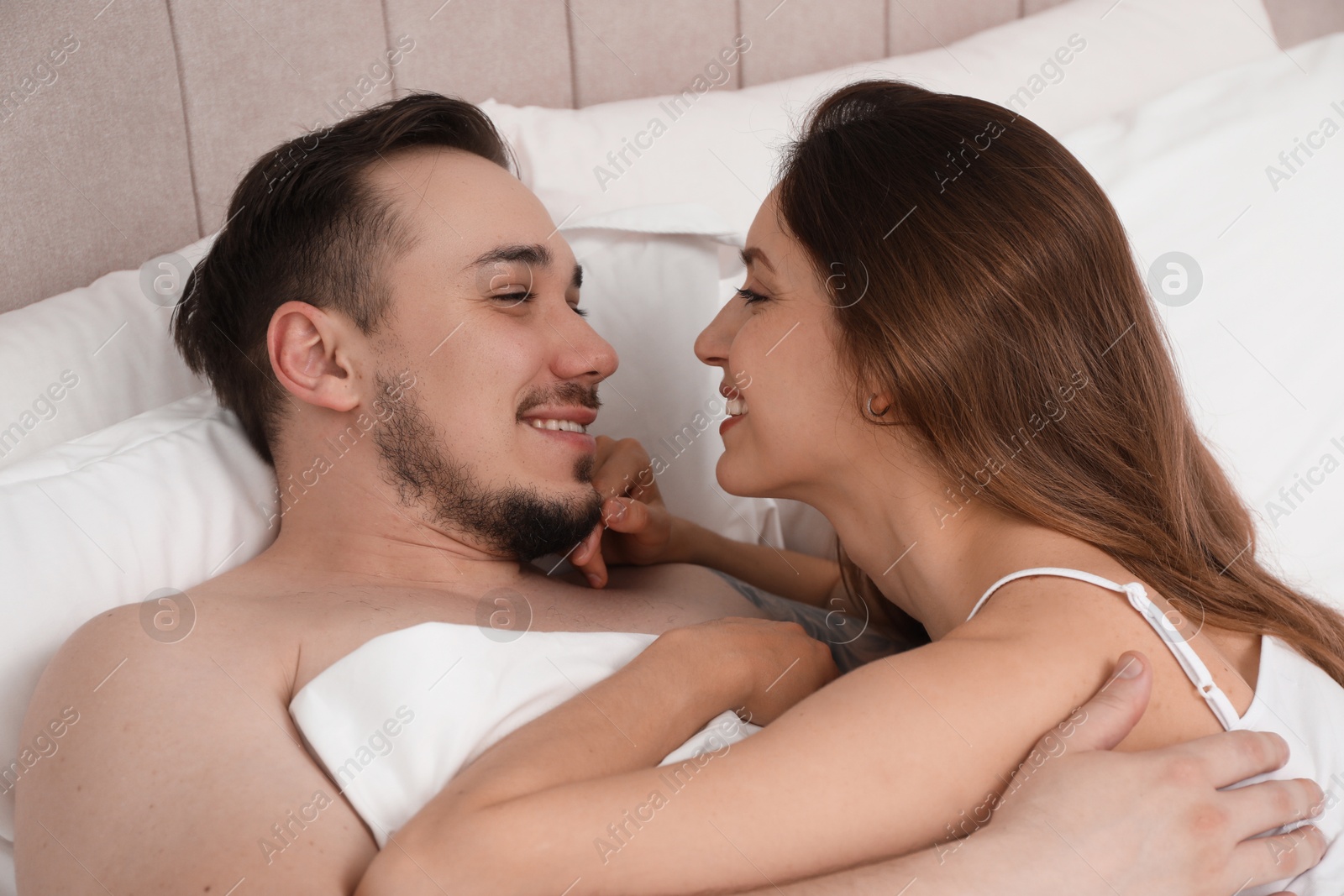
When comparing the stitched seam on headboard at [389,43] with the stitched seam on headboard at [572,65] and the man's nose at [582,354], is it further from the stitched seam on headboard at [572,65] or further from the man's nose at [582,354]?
the man's nose at [582,354]

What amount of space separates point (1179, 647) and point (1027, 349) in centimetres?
37

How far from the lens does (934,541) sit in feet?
4.10

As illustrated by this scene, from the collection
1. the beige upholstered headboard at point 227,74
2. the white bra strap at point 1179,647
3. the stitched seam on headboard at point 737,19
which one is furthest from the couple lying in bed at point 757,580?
the stitched seam on headboard at point 737,19

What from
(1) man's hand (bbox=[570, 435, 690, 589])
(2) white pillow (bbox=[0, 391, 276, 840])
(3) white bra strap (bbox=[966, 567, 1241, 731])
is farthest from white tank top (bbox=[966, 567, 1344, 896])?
(2) white pillow (bbox=[0, 391, 276, 840])

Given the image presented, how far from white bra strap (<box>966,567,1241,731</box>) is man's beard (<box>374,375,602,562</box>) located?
698 millimetres

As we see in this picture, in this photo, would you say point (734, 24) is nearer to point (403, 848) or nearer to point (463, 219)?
point (463, 219)

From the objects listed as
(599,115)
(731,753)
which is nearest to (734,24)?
(599,115)

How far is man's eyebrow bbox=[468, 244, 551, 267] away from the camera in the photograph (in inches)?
56.0

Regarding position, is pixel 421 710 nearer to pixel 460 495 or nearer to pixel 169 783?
pixel 169 783

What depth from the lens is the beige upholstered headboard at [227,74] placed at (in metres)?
1.59

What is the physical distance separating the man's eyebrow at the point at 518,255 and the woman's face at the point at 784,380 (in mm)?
308

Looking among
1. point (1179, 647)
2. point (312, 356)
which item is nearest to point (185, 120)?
point (312, 356)

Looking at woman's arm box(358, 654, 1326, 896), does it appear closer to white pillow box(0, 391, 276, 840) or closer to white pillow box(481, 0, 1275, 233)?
white pillow box(0, 391, 276, 840)

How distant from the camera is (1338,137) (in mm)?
1913
